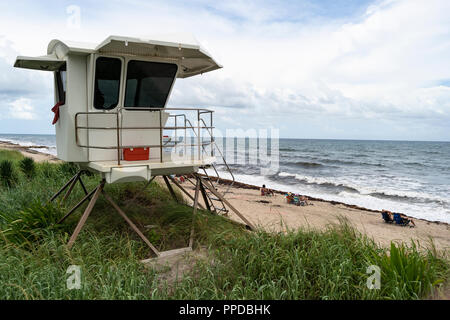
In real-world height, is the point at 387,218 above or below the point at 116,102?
below

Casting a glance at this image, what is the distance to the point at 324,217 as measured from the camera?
16469mm

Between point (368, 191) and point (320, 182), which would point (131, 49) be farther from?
point (320, 182)

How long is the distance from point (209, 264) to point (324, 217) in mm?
12270

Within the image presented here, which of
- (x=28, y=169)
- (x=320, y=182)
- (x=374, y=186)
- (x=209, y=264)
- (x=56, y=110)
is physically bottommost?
(x=374, y=186)

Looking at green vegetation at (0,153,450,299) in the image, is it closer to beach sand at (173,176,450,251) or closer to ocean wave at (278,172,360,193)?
beach sand at (173,176,450,251)

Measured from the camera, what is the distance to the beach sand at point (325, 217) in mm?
13695

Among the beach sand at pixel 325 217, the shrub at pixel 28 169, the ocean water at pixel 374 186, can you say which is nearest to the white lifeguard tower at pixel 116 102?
the beach sand at pixel 325 217

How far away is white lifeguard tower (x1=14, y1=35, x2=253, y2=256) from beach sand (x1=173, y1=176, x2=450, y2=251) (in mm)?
5776

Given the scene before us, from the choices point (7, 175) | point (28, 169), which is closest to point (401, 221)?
point (28, 169)

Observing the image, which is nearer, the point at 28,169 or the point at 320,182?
the point at 28,169

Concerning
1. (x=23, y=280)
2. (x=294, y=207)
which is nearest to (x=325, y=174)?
(x=294, y=207)

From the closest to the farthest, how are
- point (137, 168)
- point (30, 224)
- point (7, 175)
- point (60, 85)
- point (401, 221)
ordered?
point (137, 168), point (30, 224), point (60, 85), point (7, 175), point (401, 221)

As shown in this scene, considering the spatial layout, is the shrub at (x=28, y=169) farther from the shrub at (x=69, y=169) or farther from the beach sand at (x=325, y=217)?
the beach sand at (x=325, y=217)
